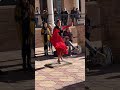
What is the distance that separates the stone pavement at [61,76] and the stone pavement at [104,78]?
107 inches

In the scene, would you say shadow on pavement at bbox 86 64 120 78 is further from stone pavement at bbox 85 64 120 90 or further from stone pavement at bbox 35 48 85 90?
stone pavement at bbox 35 48 85 90

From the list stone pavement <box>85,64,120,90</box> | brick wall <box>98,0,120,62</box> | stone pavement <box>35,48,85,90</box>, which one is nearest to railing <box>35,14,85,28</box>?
stone pavement <box>35,48,85,90</box>

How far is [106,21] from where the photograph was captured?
302 centimetres

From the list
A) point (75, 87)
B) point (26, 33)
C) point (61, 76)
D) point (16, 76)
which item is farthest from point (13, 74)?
point (61, 76)

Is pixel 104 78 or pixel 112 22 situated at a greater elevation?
pixel 112 22

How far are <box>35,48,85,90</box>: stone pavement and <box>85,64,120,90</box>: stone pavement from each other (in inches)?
107

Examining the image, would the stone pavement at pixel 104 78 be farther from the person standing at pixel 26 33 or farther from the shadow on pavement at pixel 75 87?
the shadow on pavement at pixel 75 87

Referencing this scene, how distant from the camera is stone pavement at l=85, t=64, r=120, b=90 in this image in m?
3.06

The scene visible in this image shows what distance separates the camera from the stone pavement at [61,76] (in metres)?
6.11

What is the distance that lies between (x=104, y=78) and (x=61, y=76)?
412cm

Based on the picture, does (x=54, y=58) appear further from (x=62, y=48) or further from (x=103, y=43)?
(x=103, y=43)

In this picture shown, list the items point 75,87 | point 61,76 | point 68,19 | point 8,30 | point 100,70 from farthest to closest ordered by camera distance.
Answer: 1. point 68,19
2. point 61,76
3. point 75,87
4. point 100,70
5. point 8,30

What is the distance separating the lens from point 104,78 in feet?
10.3

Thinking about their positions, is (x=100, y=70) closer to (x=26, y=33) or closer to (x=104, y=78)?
(x=104, y=78)
